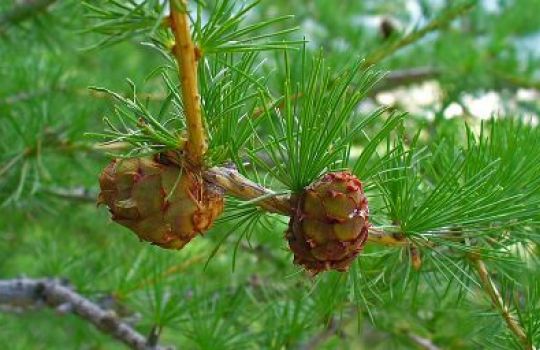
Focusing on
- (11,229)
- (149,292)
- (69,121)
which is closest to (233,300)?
(149,292)

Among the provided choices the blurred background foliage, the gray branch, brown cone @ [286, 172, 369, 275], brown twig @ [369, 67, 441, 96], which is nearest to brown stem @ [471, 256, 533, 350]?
the blurred background foliage

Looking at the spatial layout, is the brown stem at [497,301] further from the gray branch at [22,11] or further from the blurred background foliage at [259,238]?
the gray branch at [22,11]

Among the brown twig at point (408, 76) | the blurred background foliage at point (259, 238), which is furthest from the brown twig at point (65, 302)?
the brown twig at point (408, 76)

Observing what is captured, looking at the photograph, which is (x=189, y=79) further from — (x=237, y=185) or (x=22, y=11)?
(x=22, y=11)

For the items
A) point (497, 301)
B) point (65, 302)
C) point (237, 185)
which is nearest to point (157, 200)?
point (237, 185)

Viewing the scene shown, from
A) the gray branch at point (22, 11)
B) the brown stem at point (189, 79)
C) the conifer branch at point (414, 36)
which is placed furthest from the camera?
the gray branch at point (22, 11)

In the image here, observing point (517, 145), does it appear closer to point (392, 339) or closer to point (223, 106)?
point (223, 106)
